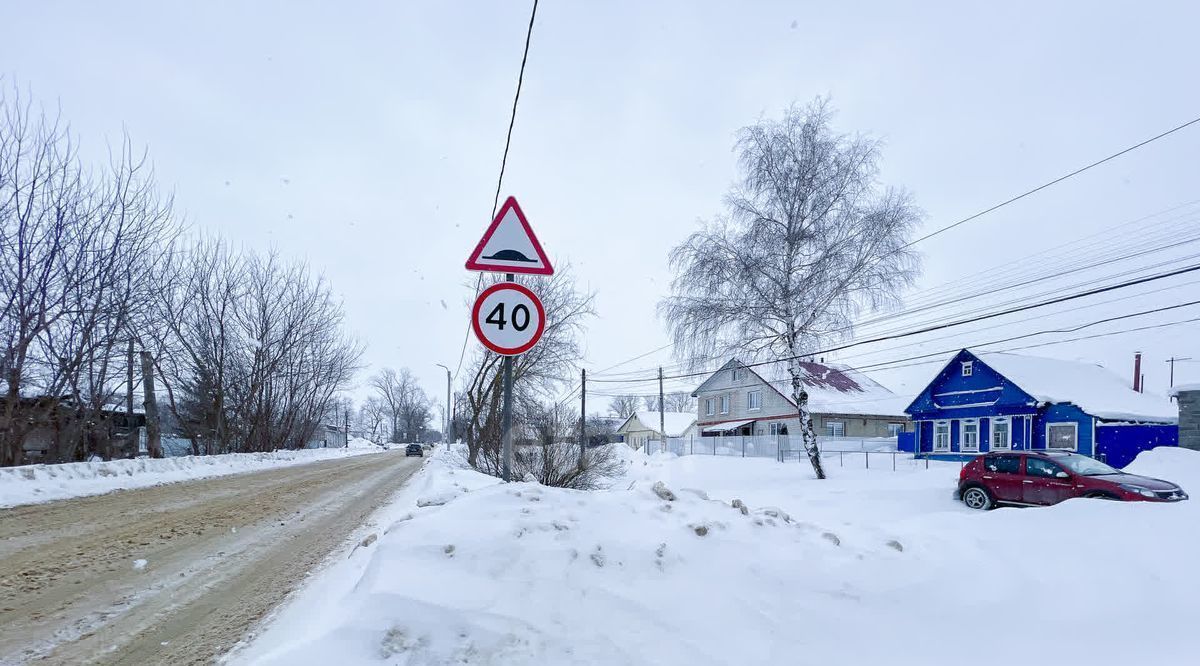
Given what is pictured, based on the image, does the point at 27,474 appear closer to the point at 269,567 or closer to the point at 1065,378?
the point at 269,567

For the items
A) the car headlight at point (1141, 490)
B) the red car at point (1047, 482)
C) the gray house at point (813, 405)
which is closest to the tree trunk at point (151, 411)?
the red car at point (1047, 482)

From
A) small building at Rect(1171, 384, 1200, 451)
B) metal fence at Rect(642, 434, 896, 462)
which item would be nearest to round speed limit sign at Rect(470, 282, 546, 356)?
small building at Rect(1171, 384, 1200, 451)

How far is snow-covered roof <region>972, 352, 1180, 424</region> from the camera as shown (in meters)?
25.0

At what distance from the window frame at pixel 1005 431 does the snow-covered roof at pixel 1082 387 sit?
221 cm

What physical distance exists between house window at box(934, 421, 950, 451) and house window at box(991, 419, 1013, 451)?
2.39 metres

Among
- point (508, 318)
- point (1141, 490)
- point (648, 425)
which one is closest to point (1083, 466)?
point (1141, 490)

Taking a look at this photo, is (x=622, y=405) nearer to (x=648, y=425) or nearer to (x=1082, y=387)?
(x=648, y=425)

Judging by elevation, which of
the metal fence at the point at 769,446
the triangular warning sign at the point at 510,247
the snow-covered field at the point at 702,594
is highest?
the triangular warning sign at the point at 510,247

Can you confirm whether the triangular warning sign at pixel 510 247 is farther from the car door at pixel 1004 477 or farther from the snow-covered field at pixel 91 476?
the car door at pixel 1004 477

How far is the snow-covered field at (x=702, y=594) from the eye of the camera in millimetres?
2818

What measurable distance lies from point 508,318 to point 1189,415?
20.4 metres

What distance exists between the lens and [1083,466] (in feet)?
40.3

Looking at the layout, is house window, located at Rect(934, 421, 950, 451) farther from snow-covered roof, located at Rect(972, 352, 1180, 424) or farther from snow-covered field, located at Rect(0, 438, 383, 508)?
snow-covered field, located at Rect(0, 438, 383, 508)

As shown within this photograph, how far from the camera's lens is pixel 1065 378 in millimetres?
27969
